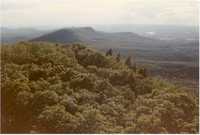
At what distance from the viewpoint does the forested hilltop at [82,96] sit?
7105 millimetres

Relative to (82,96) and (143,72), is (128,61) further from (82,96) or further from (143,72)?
(82,96)

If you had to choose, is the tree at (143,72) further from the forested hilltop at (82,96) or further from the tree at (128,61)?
the tree at (128,61)

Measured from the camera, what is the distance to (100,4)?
752 centimetres

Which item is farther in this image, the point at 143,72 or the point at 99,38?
the point at 143,72

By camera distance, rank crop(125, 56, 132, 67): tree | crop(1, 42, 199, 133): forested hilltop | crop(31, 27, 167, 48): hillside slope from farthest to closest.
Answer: crop(125, 56, 132, 67): tree
crop(31, 27, 167, 48): hillside slope
crop(1, 42, 199, 133): forested hilltop

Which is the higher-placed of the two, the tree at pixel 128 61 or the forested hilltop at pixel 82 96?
the tree at pixel 128 61

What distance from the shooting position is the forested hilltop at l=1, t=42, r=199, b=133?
7105 mm

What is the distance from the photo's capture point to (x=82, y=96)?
7.46 metres

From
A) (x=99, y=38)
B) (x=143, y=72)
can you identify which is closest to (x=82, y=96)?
(x=99, y=38)

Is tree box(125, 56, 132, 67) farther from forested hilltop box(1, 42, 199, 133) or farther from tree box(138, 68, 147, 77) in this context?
tree box(138, 68, 147, 77)

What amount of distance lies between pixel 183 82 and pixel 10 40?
103 inches

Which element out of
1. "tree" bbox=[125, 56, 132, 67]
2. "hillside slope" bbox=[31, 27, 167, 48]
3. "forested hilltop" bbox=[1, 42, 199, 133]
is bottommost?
"forested hilltop" bbox=[1, 42, 199, 133]

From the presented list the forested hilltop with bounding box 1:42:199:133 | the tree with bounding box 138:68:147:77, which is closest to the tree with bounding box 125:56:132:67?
the forested hilltop with bounding box 1:42:199:133

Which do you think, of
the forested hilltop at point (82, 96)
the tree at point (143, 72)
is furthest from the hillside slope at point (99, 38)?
the tree at point (143, 72)
